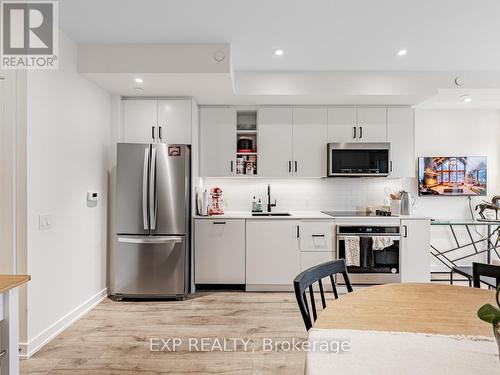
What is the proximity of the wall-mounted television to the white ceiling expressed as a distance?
58.3 inches

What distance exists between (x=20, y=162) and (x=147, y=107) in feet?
5.41

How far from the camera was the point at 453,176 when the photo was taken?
14.5 ft

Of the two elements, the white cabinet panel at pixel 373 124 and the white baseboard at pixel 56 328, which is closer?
the white baseboard at pixel 56 328

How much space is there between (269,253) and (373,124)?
2.16 metres

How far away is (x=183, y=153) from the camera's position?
3.41 meters

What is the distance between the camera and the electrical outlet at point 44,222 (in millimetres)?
2416

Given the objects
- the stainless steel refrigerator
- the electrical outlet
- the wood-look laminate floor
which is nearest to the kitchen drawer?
the wood-look laminate floor

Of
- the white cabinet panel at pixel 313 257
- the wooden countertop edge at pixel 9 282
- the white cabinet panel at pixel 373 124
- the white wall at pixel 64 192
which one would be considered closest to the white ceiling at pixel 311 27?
the white wall at pixel 64 192

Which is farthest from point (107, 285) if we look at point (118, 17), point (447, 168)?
point (447, 168)

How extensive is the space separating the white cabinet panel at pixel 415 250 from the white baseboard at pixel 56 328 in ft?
11.7

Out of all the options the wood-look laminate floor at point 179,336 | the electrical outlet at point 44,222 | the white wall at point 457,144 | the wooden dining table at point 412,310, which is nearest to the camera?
the wooden dining table at point 412,310

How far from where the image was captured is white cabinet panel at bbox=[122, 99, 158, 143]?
3.64 metres

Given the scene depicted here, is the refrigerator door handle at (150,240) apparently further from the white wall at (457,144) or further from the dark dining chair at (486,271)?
the white wall at (457,144)

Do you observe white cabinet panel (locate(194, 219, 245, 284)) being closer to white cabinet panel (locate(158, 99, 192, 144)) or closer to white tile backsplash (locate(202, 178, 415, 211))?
white tile backsplash (locate(202, 178, 415, 211))
